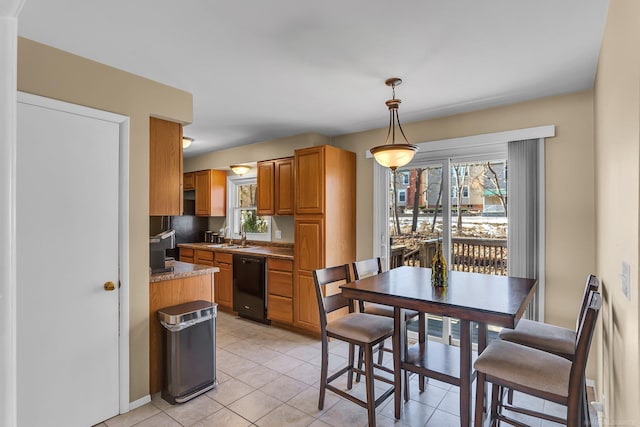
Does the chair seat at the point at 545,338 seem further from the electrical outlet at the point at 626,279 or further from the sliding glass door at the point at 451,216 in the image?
the sliding glass door at the point at 451,216

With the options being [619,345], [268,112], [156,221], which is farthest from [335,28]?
[156,221]

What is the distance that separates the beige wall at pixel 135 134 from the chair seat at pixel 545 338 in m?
2.67

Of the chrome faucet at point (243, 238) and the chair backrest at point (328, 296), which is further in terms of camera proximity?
the chrome faucet at point (243, 238)

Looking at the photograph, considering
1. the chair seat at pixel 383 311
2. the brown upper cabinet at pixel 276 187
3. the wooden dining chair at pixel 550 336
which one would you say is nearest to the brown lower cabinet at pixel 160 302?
the chair seat at pixel 383 311

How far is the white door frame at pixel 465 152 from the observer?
3.05 metres

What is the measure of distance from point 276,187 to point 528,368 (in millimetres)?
3573

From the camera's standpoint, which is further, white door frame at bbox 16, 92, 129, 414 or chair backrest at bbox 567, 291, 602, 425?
white door frame at bbox 16, 92, 129, 414

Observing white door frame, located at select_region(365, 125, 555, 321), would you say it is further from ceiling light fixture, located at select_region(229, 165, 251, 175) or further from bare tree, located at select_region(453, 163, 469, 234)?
ceiling light fixture, located at select_region(229, 165, 251, 175)

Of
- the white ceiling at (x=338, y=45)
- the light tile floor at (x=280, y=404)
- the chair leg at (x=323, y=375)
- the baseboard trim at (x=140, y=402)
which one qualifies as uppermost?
the white ceiling at (x=338, y=45)

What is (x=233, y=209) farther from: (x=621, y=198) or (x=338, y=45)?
(x=621, y=198)

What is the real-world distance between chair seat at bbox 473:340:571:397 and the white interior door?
2483 millimetres

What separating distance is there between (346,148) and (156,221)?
3216mm

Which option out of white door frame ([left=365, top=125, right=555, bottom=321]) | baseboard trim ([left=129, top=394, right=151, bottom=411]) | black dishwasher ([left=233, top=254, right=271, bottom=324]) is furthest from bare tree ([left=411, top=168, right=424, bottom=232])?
baseboard trim ([left=129, top=394, right=151, bottom=411])

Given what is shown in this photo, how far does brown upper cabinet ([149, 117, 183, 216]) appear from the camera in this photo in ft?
9.02
